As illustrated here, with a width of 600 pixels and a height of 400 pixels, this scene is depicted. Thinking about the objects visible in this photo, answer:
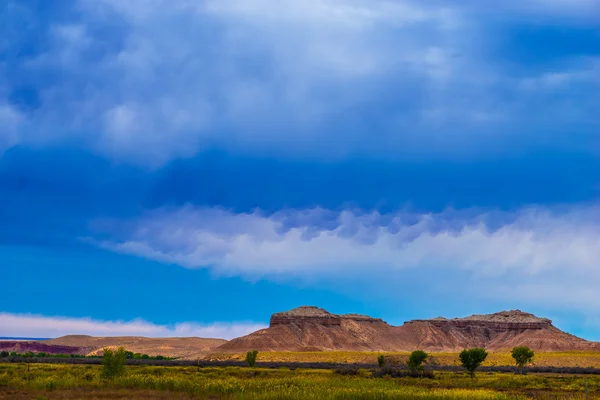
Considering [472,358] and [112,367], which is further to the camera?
[472,358]

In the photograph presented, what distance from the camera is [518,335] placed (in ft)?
655

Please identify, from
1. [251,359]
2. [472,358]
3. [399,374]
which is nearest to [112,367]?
[399,374]

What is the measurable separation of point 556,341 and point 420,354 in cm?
12496

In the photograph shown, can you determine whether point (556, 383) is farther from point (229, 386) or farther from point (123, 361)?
point (123, 361)

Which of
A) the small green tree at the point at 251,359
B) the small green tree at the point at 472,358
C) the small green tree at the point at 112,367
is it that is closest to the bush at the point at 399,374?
the small green tree at the point at 472,358

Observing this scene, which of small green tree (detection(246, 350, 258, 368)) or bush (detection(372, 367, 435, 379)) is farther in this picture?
small green tree (detection(246, 350, 258, 368))

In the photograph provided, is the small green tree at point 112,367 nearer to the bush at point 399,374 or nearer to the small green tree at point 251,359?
the bush at point 399,374

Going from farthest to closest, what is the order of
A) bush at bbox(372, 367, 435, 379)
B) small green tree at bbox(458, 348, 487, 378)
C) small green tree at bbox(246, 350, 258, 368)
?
small green tree at bbox(246, 350, 258, 368), small green tree at bbox(458, 348, 487, 378), bush at bbox(372, 367, 435, 379)

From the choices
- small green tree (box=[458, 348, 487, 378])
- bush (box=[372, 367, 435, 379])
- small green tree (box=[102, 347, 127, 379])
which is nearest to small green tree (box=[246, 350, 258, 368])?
bush (box=[372, 367, 435, 379])

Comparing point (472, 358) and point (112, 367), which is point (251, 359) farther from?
point (112, 367)

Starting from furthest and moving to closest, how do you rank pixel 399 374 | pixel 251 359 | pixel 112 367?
pixel 251 359 < pixel 399 374 < pixel 112 367

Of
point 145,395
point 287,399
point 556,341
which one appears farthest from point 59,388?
point 556,341

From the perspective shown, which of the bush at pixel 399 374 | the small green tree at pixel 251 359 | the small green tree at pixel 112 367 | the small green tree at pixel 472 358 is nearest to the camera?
the small green tree at pixel 112 367

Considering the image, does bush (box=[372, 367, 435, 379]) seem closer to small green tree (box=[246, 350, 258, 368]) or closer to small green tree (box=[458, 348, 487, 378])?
small green tree (box=[458, 348, 487, 378])
